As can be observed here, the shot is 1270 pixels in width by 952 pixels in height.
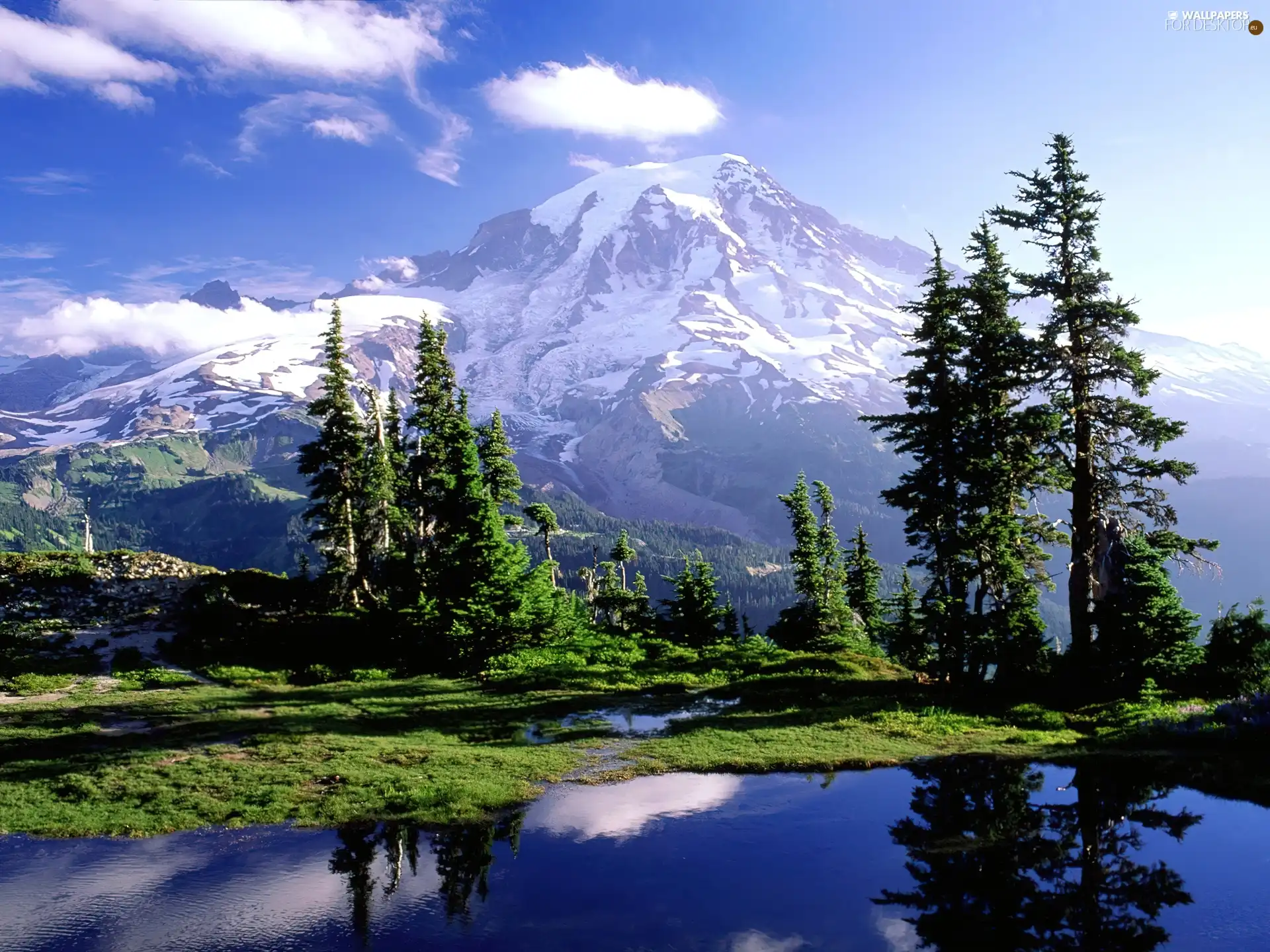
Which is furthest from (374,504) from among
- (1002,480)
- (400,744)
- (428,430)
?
(1002,480)

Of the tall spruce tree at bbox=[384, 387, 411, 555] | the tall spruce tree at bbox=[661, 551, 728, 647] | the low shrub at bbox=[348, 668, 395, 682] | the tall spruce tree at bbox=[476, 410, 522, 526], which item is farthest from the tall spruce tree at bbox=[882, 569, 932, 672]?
the tall spruce tree at bbox=[384, 387, 411, 555]

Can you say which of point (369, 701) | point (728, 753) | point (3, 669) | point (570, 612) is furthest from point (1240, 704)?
point (3, 669)

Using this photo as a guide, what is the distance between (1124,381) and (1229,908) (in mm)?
19844

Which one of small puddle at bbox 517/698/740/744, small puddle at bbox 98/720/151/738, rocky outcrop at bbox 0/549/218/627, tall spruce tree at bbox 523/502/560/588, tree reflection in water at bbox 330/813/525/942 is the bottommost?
small puddle at bbox 98/720/151/738

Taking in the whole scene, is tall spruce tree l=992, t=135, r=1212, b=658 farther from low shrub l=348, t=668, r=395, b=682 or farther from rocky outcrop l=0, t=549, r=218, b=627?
rocky outcrop l=0, t=549, r=218, b=627

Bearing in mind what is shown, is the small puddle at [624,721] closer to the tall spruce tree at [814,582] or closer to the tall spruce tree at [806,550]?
the tall spruce tree at [814,582]

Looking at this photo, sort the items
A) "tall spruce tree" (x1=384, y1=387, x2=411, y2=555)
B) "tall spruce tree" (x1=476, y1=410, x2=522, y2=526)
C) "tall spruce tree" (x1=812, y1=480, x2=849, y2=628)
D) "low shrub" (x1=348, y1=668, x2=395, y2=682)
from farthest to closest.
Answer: "tall spruce tree" (x1=812, y1=480, x2=849, y2=628) → "tall spruce tree" (x1=476, y1=410, x2=522, y2=526) → "tall spruce tree" (x1=384, y1=387, x2=411, y2=555) → "low shrub" (x1=348, y1=668, x2=395, y2=682)

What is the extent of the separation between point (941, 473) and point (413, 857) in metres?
24.1

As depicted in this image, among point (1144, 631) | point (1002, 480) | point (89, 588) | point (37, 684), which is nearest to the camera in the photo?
point (1144, 631)

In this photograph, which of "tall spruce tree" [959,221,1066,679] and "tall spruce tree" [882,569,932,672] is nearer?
"tall spruce tree" [959,221,1066,679]

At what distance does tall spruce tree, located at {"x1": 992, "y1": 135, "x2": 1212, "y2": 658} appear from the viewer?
27.8 meters

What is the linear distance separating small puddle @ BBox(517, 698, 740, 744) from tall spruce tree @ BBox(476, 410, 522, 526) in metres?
23.3

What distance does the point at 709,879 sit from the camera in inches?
554

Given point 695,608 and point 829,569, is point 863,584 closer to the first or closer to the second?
point 829,569
